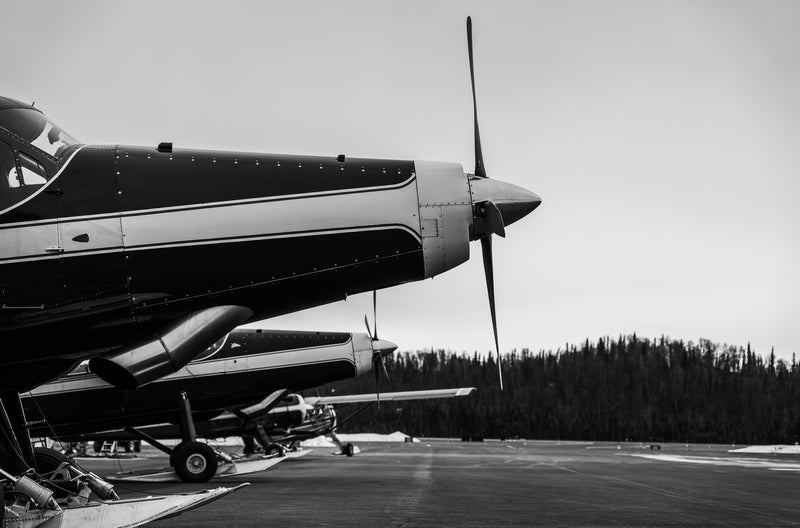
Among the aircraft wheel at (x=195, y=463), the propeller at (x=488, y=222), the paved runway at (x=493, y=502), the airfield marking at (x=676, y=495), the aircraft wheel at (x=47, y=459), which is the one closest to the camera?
the propeller at (x=488, y=222)

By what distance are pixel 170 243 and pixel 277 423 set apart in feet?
109

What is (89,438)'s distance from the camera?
87.9 ft

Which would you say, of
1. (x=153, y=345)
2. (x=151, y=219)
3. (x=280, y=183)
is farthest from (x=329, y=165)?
(x=153, y=345)

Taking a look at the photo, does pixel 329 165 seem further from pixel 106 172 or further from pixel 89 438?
pixel 89 438

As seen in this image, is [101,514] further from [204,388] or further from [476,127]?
[204,388]

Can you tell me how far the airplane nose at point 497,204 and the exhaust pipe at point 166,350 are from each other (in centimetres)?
251

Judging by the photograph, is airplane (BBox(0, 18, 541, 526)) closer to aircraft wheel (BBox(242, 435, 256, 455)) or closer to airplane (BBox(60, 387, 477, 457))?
airplane (BBox(60, 387, 477, 457))

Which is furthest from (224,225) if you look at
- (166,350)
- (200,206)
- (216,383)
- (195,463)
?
(216,383)

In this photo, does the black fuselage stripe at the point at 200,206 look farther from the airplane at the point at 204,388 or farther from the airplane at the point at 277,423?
the airplane at the point at 277,423

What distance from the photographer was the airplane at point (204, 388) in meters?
19.3

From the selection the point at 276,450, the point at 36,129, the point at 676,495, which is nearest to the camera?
the point at 36,129

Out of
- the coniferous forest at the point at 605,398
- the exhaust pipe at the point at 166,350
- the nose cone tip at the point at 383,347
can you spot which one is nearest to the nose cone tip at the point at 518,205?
the exhaust pipe at the point at 166,350

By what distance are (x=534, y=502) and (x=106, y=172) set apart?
32.4 feet

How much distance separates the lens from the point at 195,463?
1995cm
